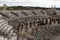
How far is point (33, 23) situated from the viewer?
21.5 m

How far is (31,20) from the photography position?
20797mm

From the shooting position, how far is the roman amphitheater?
1446 cm

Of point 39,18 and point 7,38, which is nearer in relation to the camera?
point 7,38

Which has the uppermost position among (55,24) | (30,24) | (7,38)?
(7,38)

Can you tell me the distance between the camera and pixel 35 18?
22219 mm

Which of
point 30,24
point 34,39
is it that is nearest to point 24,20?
point 30,24

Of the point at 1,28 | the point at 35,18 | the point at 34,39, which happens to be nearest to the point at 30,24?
the point at 35,18

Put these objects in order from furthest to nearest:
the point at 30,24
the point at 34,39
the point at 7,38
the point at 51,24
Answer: the point at 51,24 < the point at 30,24 < the point at 34,39 < the point at 7,38

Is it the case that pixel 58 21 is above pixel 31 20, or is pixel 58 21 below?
below

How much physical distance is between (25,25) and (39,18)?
4856mm

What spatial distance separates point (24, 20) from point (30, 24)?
80.9 inches

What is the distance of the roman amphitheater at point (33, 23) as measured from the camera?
47.4 feet

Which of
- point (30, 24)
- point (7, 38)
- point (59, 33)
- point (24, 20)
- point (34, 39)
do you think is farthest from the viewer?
point (59, 33)

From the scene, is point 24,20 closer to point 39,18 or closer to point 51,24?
point 39,18
